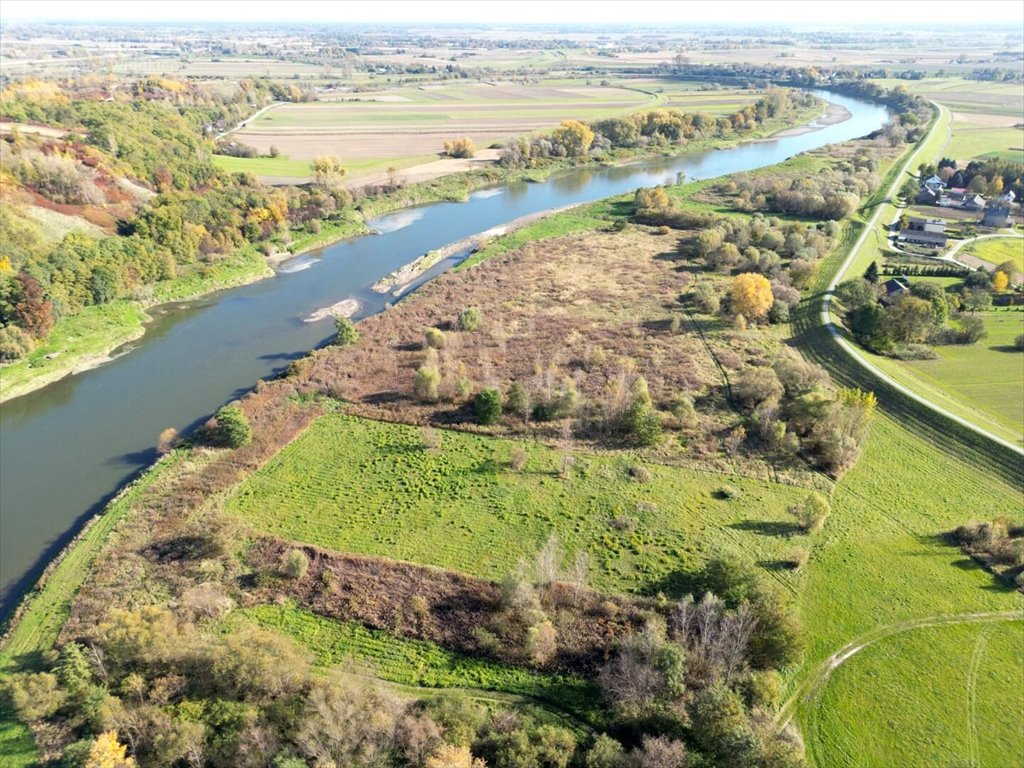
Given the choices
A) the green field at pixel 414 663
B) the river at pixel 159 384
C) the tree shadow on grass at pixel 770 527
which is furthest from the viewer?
the river at pixel 159 384

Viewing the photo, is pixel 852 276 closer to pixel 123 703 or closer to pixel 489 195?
pixel 489 195

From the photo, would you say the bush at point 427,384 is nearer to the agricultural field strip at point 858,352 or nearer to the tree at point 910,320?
the agricultural field strip at point 858,352

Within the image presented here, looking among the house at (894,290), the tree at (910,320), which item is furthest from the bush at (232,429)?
the house at (894,290)

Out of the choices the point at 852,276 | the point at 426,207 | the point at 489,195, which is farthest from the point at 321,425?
the point at 489,195

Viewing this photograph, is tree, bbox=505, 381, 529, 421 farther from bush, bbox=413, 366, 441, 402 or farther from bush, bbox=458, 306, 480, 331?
bush, bbox=458, 306, 480, 331

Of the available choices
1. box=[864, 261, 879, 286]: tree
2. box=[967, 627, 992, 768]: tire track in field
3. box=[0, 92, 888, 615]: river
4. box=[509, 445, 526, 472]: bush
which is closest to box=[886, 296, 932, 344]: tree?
box=[864, 261, 879, 286]: tree
